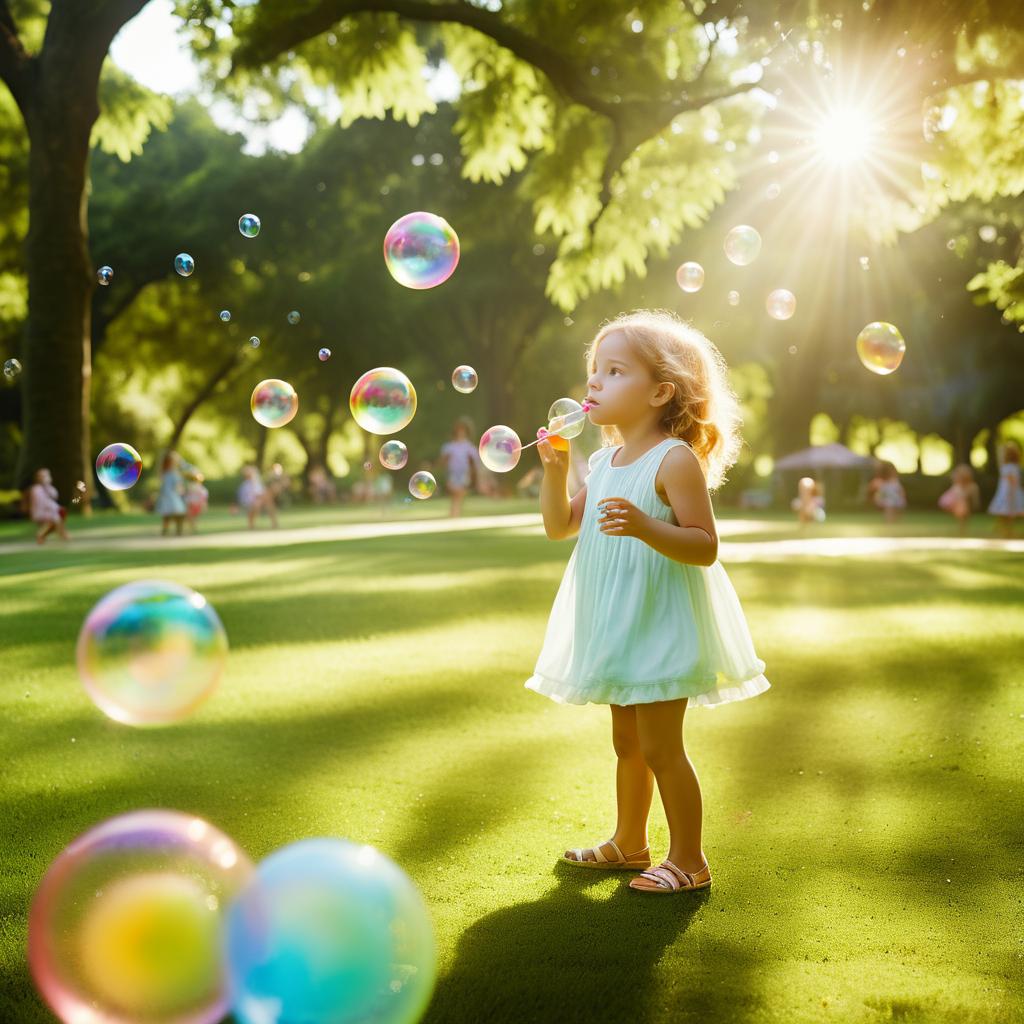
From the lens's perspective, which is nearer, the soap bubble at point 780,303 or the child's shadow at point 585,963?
the child's shadow at point 585,963

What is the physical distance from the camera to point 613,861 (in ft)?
13.2

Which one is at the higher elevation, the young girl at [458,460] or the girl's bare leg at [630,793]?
the young girl at [458,460]

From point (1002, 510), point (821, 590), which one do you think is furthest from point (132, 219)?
point (821, 590)

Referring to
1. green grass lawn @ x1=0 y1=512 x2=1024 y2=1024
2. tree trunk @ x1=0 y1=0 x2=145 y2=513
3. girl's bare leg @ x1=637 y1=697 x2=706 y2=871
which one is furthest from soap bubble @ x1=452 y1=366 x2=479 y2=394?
tree trunk @ x1=0 y1=0 x2=145 y2=513

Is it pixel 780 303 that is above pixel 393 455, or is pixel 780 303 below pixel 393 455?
above

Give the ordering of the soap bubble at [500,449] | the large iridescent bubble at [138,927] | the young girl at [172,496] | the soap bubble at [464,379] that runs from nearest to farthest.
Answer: the large iridescent bubble at [138,927], the soap bubble at [500,449], the soap bubble at [464,379], the young girl at [172,496]

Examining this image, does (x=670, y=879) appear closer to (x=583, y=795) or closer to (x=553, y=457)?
(x=583, y=795)

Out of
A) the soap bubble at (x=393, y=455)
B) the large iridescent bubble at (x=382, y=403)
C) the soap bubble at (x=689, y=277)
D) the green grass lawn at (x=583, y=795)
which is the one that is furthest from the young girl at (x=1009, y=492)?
the large iridescent bubble at (x=382, y=403)

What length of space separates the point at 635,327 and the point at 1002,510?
2035 centimetres

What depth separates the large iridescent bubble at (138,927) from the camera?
2.87 meters

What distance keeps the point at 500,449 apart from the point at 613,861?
2296mm

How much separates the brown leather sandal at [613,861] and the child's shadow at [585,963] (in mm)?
162

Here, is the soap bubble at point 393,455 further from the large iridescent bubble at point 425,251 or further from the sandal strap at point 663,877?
the sandal strap at point 663,877

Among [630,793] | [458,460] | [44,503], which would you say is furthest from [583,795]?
[458,460]
